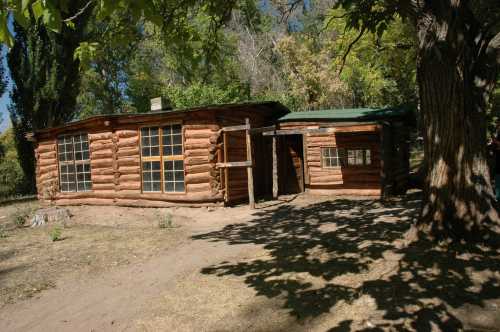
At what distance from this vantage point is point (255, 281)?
18.5ft

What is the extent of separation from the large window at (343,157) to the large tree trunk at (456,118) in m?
8.68

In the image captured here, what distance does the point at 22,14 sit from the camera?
2570mm

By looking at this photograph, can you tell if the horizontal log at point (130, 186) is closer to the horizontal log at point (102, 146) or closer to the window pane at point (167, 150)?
the horizontal log at point (102, 146)

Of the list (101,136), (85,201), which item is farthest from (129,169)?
(85,201)

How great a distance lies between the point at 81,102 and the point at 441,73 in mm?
38939

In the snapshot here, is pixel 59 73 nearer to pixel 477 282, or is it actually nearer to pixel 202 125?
pixel 202 125

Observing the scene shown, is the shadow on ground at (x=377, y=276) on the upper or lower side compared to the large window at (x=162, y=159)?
lower

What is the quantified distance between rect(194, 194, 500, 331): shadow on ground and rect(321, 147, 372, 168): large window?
6.39m

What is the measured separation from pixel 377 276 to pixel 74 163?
14536 mm

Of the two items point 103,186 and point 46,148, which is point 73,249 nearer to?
point 103,186

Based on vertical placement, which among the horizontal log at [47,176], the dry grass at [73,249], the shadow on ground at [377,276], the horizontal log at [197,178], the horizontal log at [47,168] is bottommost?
the dry grass at [73,249]

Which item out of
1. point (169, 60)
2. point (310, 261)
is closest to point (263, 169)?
point (310, 261)

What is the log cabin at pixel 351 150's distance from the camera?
45.0 feet

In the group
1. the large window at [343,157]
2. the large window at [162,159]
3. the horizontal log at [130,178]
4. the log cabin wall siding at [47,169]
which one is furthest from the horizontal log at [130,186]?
the large window at [343,157]
